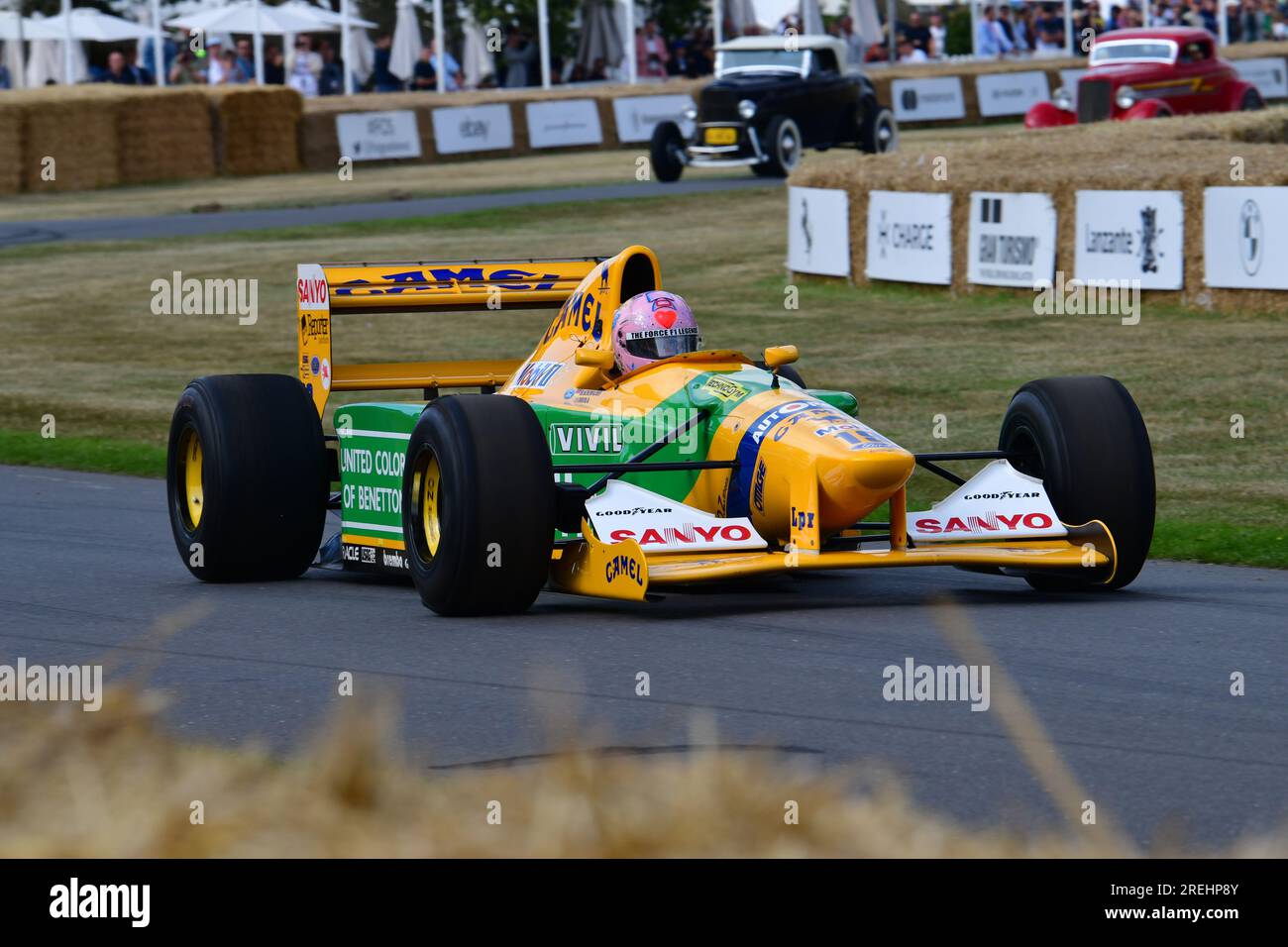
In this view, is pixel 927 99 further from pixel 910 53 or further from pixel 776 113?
pixel 776 113

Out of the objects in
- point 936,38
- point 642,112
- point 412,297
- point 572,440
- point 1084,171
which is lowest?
point 572,440

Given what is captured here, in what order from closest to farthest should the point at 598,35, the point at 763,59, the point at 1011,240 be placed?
the point at 1011,240 < the point at 763,59 < the point at 598,35

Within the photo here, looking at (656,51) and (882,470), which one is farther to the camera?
(656,51)

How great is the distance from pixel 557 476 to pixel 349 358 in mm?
10827

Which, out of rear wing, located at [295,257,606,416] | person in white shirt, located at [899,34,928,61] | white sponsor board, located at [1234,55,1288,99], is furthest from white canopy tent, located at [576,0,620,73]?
rear wing, located at [295,257,606,416]

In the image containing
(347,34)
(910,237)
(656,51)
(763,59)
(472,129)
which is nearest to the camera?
(910,237)

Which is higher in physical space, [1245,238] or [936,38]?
[936,38]

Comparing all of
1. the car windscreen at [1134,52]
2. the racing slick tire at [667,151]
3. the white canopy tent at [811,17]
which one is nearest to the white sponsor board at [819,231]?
the racing slick tire at [667,151]

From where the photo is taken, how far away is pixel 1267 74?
148 feet

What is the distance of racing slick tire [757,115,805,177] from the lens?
33.5m

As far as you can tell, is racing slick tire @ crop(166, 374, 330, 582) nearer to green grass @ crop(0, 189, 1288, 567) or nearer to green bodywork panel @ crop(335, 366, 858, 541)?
green bodywork panel @ crop(335, 366, 858, 541)

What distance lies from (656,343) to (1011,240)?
11986 mm

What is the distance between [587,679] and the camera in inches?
273
